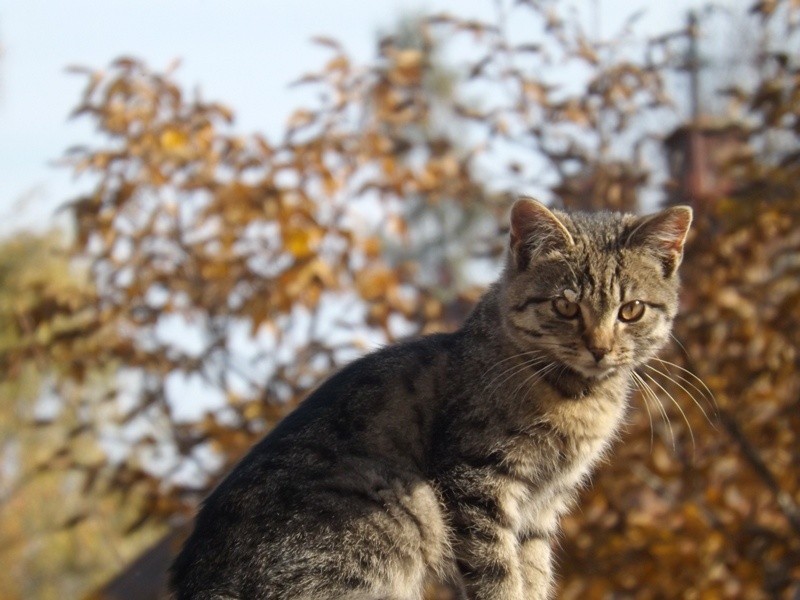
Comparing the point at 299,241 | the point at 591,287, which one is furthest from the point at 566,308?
the point at 299,241

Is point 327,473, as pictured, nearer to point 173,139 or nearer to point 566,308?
point 566,308

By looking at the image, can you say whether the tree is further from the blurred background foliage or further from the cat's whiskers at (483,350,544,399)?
the cat's whiskers at (483,350,544,399)

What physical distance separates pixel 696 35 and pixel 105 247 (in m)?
3.00

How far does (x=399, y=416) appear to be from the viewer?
306 centimetres

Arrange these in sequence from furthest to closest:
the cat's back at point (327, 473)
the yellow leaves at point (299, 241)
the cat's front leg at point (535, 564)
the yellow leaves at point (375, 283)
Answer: the yellow leaves at point (375, 283) < the yellow leaves at point (299, 241) < the cat's front leg at point (535, 564) < the cat's back at point (327, 473)

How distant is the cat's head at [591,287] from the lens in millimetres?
3016

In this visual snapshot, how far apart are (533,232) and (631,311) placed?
38 centimetres

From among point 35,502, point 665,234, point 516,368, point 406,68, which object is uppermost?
point 406,68

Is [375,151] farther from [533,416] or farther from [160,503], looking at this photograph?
[533,416]

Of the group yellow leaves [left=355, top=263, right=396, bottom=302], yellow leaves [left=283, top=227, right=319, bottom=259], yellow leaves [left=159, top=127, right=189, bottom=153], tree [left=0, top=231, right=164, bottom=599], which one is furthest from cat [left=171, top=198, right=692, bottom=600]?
tree [left=0, top=231, right=164, bottom=599]

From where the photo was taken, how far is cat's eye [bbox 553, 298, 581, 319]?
9.95ft

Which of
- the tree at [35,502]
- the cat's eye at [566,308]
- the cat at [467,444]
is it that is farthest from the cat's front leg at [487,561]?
the tree at [35,502]

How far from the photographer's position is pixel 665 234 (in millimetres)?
3184

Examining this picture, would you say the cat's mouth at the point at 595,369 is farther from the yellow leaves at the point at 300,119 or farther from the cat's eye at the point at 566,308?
the yellow leaves at the point at 300,119
